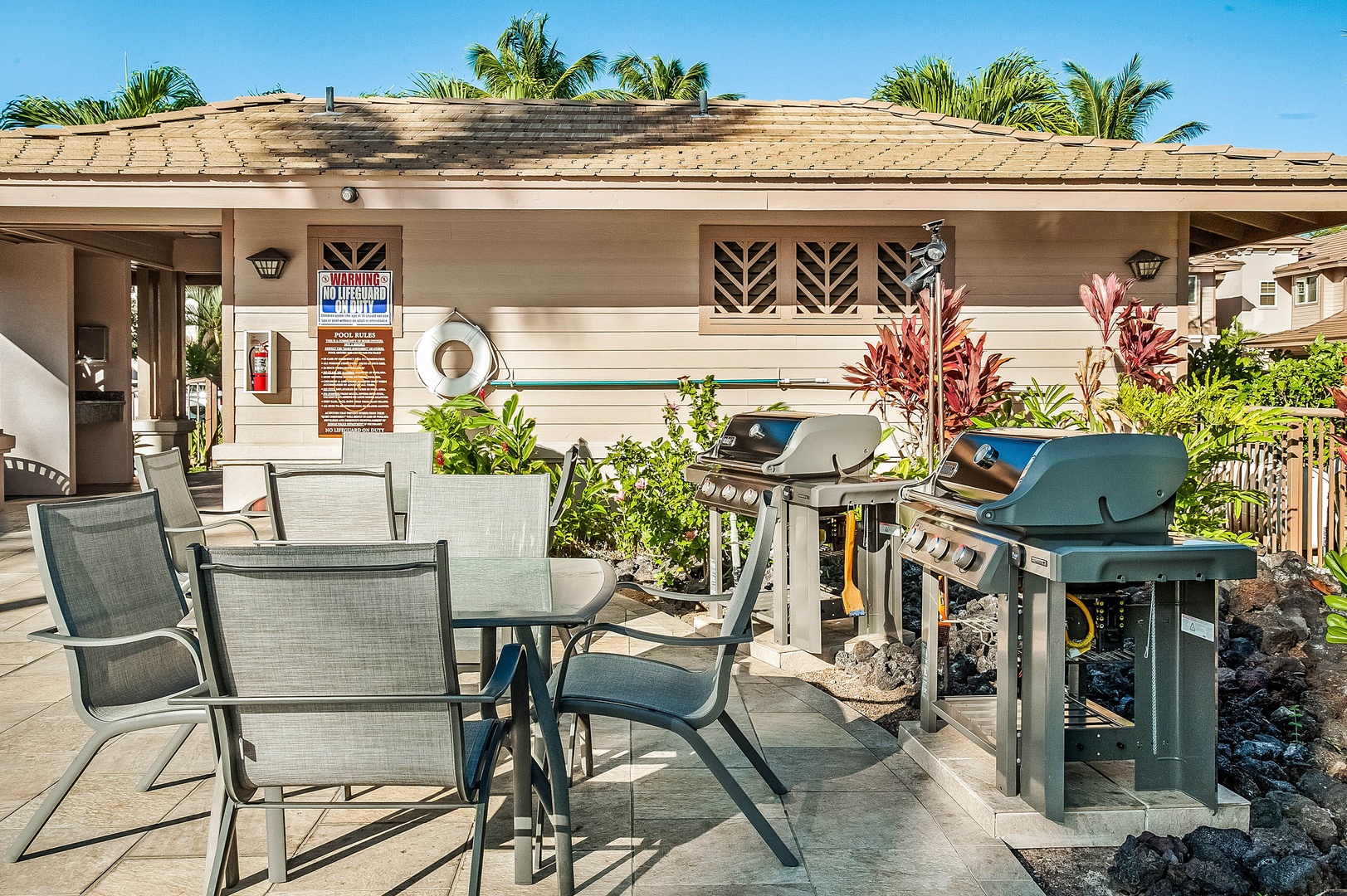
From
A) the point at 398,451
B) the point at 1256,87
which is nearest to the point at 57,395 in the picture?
the point at 398,451

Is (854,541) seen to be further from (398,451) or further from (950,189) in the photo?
(950,189)

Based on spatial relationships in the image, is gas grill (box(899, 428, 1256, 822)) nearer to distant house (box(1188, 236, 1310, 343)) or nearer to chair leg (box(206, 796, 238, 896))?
chair leg (box(206, 796, 238, 896))

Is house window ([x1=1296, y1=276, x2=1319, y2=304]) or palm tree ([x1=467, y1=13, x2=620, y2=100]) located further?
house window ([x1=1296, y1=276, x2=1319, y2=304])

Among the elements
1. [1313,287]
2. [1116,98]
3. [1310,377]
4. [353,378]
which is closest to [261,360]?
[353,378]

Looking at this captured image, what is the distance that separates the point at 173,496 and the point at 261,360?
3101 millimetres

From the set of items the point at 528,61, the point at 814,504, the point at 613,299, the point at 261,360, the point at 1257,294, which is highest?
the point at 528,61

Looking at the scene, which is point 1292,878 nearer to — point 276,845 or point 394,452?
point 276,845

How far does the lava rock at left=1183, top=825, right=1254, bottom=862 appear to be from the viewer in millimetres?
2502

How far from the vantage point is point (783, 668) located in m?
4.48

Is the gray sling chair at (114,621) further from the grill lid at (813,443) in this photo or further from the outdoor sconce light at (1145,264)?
the outdoor sconce light at (1145,264)

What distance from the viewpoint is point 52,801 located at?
2.59m

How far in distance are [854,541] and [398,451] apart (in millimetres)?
2738

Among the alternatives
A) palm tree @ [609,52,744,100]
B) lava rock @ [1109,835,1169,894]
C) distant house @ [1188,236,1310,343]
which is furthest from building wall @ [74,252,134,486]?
distant house @ [1188,236,1310,343]

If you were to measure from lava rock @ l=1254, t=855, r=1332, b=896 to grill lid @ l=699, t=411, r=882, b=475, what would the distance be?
251 centimetres
